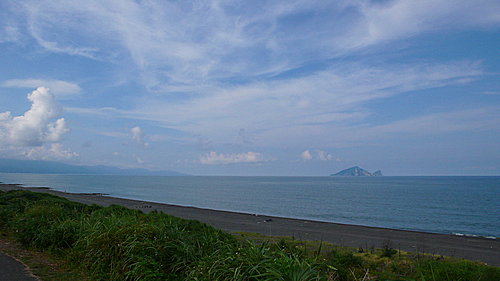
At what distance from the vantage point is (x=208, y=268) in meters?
6.11

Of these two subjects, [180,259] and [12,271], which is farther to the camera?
[12,271]

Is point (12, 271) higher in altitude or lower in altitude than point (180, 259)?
lower

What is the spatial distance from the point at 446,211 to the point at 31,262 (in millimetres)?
52918

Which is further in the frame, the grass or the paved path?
the paved path

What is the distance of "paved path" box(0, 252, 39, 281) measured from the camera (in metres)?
7.07

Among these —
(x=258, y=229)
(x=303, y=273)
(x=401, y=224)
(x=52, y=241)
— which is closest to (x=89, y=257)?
(x=52, y=241)

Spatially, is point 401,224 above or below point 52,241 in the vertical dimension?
below

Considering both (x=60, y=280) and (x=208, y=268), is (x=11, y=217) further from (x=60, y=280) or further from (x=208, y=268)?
(x=208, y=268)

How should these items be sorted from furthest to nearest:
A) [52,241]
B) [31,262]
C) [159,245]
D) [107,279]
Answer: [52,241]
[31,262]
[159,245]
[107,279]

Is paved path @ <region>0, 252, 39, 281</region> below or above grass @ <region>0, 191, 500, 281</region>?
below

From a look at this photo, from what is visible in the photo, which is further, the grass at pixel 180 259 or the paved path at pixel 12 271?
the paved path at pixel 12 271

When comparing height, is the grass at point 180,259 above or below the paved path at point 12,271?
above

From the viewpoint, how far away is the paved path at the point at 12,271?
23.2ft

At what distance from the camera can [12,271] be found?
753cm
